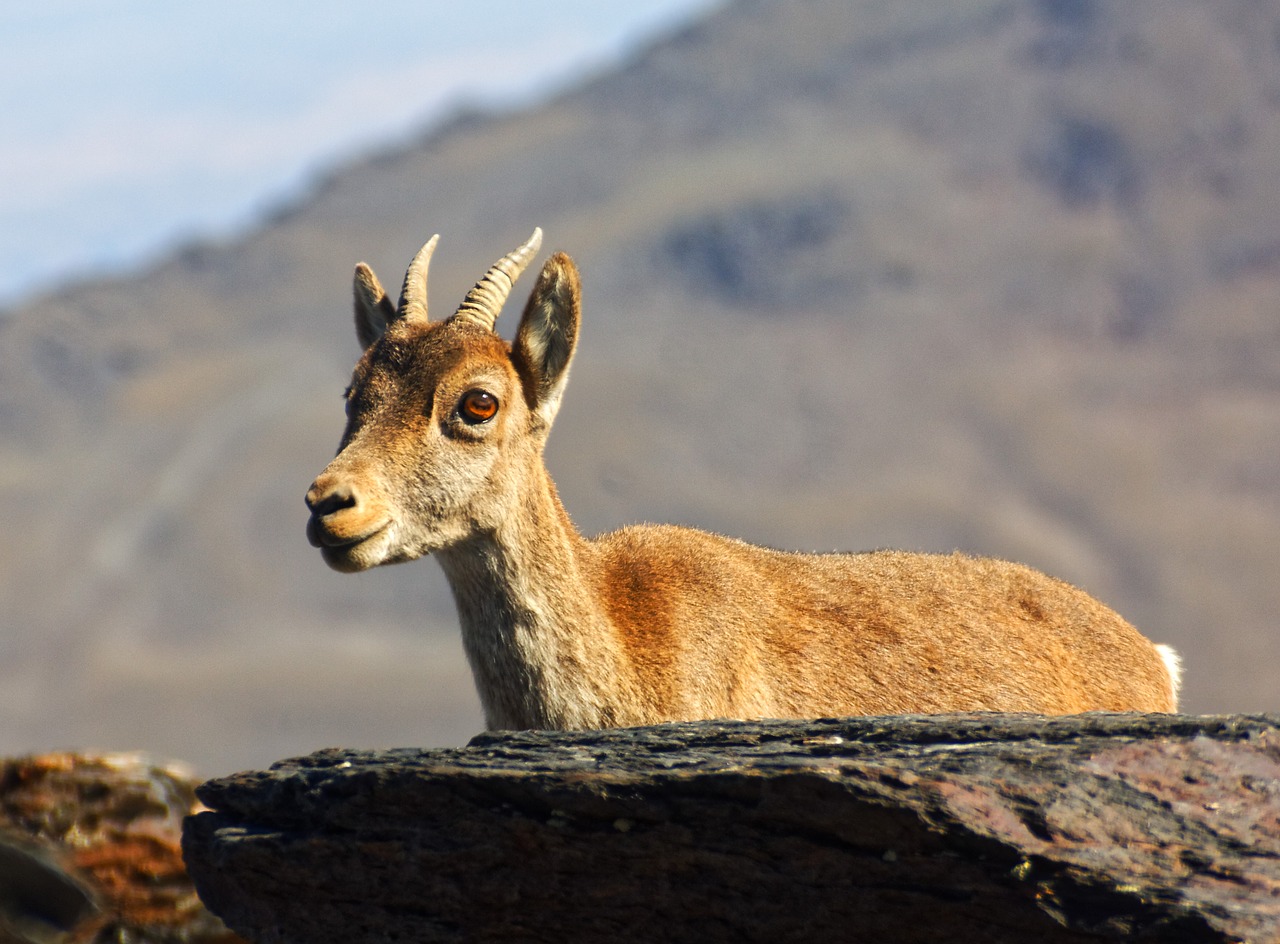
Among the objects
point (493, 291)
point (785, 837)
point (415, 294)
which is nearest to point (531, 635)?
point (493, 291)

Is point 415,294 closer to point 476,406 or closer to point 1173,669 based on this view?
point 476,406

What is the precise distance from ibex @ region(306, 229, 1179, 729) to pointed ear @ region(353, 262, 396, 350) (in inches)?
0.8

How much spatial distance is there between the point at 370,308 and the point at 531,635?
338cm

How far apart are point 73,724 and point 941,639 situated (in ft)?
607

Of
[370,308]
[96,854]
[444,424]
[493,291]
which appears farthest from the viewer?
[96,854]

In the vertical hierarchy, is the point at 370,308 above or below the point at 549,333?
above

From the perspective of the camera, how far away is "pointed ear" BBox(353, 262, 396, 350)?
47.7ft

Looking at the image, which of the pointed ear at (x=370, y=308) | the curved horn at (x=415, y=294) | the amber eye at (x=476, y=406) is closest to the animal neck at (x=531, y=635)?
the amber eye at (x=476, y=406)

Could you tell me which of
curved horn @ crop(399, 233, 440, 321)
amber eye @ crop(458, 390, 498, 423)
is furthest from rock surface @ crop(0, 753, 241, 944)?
amber eye @ crop(458, 390, 498, 423)

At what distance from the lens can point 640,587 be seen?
13719 millimetres

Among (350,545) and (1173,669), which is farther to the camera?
(1173,669)

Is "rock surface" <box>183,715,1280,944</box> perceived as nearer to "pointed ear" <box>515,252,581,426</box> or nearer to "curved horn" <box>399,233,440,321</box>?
"pointed ear" <box>515,252,581,426</box>

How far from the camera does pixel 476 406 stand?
12.8 m

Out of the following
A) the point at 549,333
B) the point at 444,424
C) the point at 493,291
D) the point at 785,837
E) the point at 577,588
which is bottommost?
the point at 785,837
